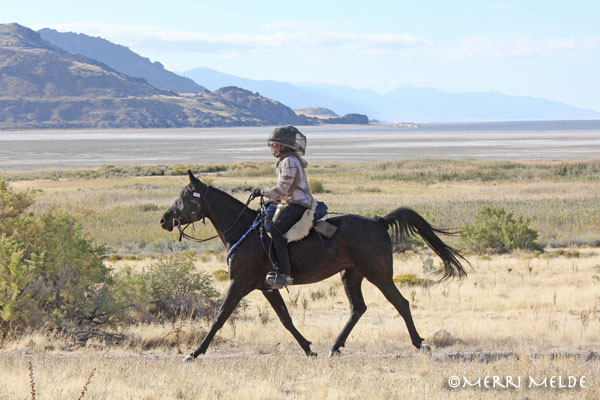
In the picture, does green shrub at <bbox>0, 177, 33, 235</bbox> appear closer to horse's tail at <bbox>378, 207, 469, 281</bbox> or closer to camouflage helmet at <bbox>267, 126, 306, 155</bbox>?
camouflage helmet at <bbox>267, 126, 306, 155</bbox>

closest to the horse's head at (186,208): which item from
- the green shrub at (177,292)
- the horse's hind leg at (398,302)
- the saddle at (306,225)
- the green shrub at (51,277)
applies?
the saddle at (306,225)

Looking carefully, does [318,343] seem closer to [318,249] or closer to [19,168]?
[318,249]

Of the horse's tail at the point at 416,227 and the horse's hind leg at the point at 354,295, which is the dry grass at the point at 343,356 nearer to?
the horse's hind leg at the point at 354,295

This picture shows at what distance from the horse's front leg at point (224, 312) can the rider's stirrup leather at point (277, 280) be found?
38 centimetres

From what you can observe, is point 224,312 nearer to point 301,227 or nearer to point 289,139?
point 301,227

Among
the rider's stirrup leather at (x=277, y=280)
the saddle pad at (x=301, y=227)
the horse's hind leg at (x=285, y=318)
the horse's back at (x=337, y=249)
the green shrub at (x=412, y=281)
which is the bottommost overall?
the green shrub at (x=412, y=281)

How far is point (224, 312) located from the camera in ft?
28.8

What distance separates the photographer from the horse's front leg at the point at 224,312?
8750 mm

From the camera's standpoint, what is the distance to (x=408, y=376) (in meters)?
8.06

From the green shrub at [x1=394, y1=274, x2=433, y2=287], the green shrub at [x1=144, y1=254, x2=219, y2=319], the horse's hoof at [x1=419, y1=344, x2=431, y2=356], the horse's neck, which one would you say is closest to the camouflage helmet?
the horse's neck

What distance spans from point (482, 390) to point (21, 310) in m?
6.48

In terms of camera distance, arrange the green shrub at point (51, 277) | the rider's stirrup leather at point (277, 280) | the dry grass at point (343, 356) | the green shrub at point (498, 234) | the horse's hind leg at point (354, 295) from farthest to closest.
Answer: the green shrub at point (498, 234)
the green shrub at point (51, 277)
the horse's hind leg at point (354, 295)
the rider's stirrup leather at point (277, 280)
the dry grass at point (343, 356)

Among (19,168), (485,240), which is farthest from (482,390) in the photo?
(19,168)

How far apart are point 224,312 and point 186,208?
1.41 meters
